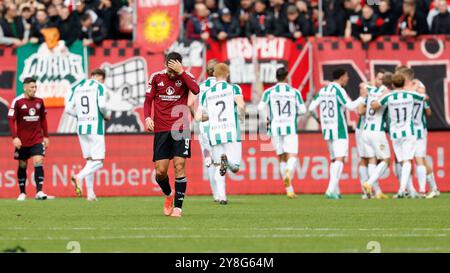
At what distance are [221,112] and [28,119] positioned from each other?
5.04 metres

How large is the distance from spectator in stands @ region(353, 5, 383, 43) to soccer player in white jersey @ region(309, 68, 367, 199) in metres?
3.24

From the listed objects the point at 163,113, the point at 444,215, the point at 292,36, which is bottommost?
the point at 444,215

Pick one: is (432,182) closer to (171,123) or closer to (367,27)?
(367,27)

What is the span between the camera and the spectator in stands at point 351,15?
26.3m

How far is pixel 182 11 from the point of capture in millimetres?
26172

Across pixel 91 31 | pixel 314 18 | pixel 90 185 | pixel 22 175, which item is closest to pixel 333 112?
pixel 314 18

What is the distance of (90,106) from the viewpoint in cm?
2253

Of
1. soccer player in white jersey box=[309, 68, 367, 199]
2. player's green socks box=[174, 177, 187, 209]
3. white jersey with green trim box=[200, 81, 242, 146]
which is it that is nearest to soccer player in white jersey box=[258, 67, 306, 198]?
soccer player in white jersey box=[309, 68, 367, 199]

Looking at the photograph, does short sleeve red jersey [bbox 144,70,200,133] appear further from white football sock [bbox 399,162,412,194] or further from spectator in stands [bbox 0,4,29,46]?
spectator in stands [bbox 0,4,29,46]

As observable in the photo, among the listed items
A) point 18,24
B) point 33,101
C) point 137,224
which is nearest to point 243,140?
point 33,101

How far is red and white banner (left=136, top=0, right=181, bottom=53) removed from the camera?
25.8 m

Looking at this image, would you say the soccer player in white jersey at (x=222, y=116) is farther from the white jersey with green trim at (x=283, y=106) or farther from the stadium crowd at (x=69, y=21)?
the stadium crowd at (x=69, y=21)
